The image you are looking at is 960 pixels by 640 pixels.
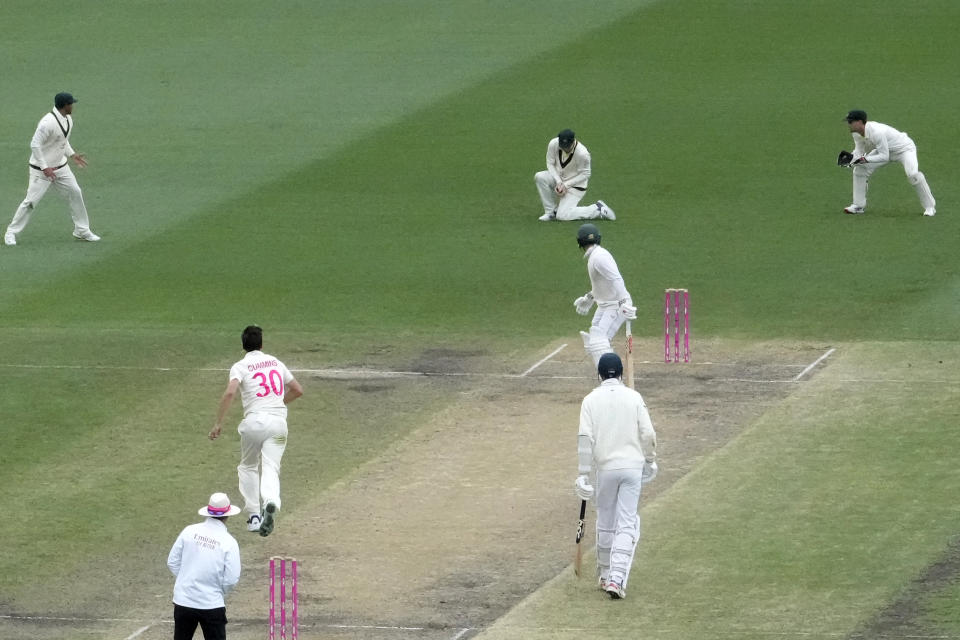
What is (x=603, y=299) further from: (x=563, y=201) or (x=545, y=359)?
(x=563, y=201)

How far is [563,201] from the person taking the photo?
31.5 meters

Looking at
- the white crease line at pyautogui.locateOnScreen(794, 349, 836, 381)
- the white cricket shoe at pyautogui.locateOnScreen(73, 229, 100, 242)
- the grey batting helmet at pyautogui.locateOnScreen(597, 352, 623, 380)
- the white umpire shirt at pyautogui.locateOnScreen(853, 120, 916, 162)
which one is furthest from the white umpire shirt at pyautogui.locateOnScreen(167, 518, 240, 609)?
the white umpire shirt at pyautogui.locateOnScreen(853, 120, 916, 162)

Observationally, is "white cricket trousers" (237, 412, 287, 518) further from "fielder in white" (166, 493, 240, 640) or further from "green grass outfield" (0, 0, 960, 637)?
"fielder in white" (166, 493, 240, 640)

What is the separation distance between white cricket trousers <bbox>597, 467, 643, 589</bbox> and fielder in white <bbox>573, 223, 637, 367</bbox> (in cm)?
515

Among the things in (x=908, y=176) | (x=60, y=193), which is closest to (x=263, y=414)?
(x=60, y=193)

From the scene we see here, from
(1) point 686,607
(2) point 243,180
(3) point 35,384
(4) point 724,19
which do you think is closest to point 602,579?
(1) point 686,607

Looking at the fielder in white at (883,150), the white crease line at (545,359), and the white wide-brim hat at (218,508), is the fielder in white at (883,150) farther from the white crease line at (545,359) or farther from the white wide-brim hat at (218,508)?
the white wide-brim hat at (218,508)

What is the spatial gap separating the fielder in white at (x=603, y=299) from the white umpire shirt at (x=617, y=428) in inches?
201

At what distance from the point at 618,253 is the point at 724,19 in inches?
608

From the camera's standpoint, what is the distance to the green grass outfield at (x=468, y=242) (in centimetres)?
1839

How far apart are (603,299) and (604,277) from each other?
0.46m

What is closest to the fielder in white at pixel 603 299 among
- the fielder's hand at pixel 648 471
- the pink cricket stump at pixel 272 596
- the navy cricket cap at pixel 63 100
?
the fielder's hand at pixel 648 471

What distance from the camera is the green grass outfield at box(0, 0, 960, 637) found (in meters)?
18.4

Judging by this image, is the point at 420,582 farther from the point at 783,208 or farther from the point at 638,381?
the point at 783,208
